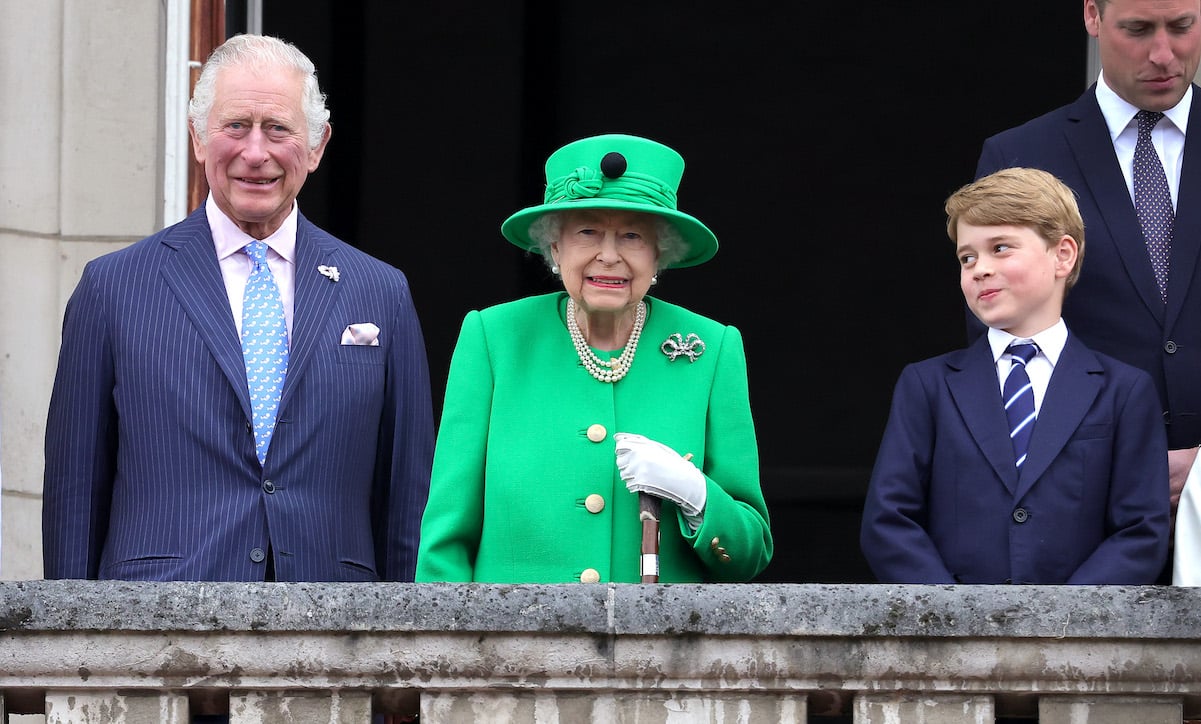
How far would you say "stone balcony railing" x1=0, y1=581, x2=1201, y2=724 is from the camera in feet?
10.0

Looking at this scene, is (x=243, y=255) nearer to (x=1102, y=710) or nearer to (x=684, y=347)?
(x=684, y=347)

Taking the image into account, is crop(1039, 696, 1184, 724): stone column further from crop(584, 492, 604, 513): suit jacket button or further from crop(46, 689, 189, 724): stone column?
crop(46, 689, 189, 724): stone column

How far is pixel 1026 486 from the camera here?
12.3ft

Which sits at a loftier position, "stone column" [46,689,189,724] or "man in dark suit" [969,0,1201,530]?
"man in dark suit" [969,0,1201,530]

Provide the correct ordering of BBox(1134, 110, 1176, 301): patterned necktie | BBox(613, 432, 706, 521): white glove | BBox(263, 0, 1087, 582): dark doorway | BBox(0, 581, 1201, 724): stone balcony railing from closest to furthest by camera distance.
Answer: BBox(0, 581, 1201, 724): stone balcony railing, BBox(613, 432, 706, 521): white glove, BBox(1134, 110, 1176, 301): patterned necktie, BBox(263, 0, 1087, 582): dark doorway

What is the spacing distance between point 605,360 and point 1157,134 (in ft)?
4.08

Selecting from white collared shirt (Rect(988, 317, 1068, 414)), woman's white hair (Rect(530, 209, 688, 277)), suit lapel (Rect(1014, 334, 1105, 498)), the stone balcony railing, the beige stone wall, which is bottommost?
the stone balcony railing

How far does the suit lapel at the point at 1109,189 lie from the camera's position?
→ 4145mm

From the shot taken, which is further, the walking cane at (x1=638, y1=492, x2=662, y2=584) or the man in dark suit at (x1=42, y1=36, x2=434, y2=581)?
the man in dark suit at (x1=42, y1=36, x2=434, y2=581)

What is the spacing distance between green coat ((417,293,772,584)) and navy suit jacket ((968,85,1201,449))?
60cm

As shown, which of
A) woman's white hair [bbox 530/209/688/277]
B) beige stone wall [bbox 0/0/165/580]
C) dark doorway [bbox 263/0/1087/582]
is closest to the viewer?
woman's white hair [bbox 530/209/688/277]

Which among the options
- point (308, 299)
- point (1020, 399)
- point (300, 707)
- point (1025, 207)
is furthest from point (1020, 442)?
point (300, 707)

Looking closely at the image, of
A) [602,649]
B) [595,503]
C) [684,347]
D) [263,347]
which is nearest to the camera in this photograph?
[602,649]

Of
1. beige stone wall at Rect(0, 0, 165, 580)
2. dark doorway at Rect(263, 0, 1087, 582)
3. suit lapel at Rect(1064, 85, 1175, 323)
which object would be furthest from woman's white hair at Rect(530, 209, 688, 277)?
dark doorway at Rect(263, 0, 1087, 582)
